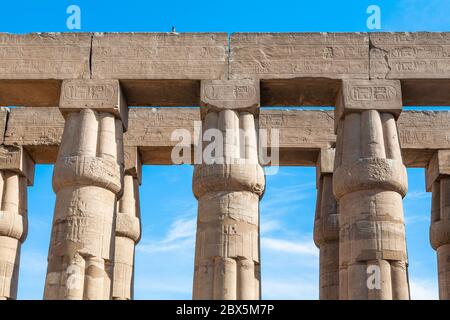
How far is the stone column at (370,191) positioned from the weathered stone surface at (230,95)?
2.04m

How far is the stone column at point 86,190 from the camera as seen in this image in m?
14.9

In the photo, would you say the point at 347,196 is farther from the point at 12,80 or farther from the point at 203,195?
the point at 12,80

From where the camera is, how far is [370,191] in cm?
1543

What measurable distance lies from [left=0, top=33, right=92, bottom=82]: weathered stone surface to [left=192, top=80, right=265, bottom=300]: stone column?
301cm

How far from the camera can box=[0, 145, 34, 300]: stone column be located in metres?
19.8

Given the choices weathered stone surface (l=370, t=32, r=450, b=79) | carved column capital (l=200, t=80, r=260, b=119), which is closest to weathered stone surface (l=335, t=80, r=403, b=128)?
weathered stone surface (l=370, t=32, r=450, b=79)

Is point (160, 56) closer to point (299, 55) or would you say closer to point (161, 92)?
point (161, 92)

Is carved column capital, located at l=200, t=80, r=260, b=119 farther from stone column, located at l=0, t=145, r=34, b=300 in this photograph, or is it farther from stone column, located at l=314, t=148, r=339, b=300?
stone column, located at l=0, t=145, r=34, b=300

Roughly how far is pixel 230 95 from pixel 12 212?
7607mm

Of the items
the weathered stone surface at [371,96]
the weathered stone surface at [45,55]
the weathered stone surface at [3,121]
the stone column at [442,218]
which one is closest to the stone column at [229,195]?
the weathered stone surface at [371,96]

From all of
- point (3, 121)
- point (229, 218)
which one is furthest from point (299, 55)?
point (3, 121)

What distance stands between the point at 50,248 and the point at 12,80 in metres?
4.18

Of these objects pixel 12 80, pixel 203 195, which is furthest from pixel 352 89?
pixel 12 80
